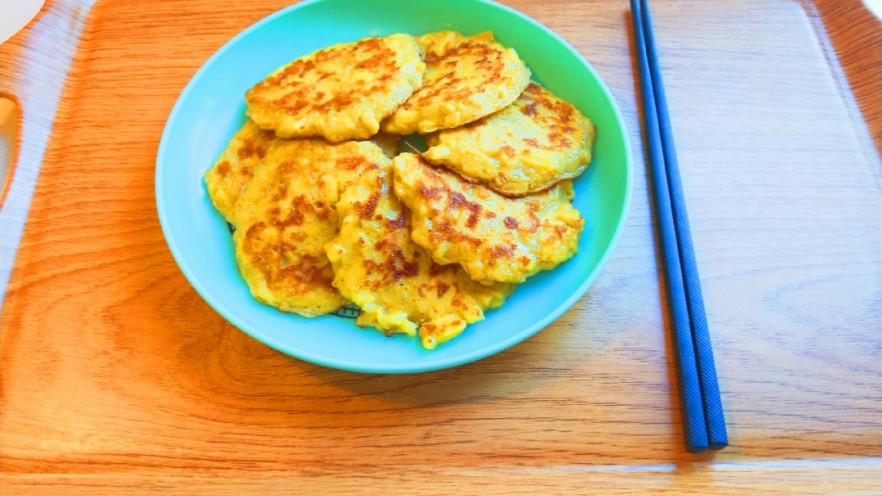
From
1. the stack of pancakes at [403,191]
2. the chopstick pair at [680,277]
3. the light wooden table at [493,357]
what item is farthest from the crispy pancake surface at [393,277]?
the chopstick pair at [680,277]

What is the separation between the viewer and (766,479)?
144cm

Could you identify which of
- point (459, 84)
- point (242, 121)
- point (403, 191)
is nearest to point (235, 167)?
point (242, 121)

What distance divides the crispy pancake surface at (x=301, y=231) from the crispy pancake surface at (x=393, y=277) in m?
0.07

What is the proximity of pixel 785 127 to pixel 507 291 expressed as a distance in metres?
1.23

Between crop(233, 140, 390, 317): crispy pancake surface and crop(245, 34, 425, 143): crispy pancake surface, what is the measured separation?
76 mm

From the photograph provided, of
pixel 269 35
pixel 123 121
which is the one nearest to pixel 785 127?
pixel 269 35

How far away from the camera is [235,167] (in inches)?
69.6

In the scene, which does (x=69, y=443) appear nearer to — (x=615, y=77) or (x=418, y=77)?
(x=418, y=77)

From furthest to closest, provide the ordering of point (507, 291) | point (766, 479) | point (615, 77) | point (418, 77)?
point (615, 77)
point (418, 77)
point (507, 291)
point (766, 479)

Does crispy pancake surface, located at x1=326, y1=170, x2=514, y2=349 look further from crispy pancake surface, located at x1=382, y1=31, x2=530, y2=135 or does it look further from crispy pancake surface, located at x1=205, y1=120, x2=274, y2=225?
crispy pancake surface, located at x1=205, y1=120, x2=274, y2=225

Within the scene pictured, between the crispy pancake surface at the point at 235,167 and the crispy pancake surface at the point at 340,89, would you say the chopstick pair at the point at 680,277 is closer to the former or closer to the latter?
the crispy pancake surface at the point at 340,89

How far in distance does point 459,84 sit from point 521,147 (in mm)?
279

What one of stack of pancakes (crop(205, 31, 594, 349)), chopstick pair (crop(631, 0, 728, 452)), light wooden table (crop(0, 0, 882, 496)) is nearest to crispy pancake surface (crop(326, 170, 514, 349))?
stack of pancakes (crop(205, 31, 594, 349))

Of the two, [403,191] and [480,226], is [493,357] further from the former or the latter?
[403,191]
